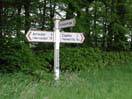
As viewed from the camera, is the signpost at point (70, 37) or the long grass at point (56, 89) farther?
the signpost at point (70, 37)

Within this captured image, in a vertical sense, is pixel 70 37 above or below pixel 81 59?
above

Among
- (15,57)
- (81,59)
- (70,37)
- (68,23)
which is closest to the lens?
(68,23)

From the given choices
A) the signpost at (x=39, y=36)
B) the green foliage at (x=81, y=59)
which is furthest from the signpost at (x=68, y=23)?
the green foliage at (x=81, y=59)

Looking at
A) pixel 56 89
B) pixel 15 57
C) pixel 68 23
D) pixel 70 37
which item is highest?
pixel 68 23

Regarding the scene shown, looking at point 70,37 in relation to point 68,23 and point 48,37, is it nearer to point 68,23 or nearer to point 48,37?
point 68,23

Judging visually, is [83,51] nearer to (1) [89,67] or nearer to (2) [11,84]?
(1) [89,67]

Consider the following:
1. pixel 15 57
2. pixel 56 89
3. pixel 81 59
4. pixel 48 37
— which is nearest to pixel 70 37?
pixel 48 37

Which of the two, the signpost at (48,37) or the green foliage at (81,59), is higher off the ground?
the signpost at (48,37)

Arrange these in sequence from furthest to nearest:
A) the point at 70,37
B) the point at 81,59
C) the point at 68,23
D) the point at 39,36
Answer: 1. the point at 81,59
2. the point at 70,37
3. the point at 68,23
4. the point at 39,36

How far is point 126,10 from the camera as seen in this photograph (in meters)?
20.7

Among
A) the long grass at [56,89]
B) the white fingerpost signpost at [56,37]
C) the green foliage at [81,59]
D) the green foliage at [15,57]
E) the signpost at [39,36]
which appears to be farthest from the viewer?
the green foliage at [81,59]

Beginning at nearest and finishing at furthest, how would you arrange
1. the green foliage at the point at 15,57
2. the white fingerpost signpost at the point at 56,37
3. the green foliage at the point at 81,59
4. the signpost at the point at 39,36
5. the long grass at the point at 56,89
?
the long grass at the point at 56,89 < the signpost at the point at 39,36 < the white fingerpost signpost at the point at 56,37 < the green foliage at the point at 15,57 < the green foliage at the point at 81,59

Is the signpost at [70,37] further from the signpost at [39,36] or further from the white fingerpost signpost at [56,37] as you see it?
the signpost at [39,36]

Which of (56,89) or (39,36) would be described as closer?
(56,89)
